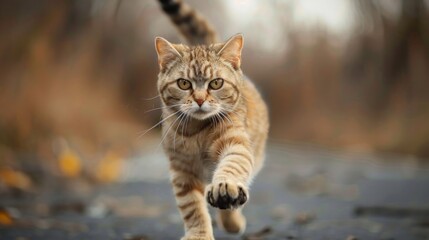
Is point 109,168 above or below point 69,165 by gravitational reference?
above

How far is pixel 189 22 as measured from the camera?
12.2ft

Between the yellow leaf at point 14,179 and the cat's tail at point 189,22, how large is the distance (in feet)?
11.8

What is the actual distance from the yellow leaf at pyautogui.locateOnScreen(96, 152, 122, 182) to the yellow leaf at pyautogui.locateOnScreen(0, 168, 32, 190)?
1009 millimetres

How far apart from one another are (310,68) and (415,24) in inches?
73.0

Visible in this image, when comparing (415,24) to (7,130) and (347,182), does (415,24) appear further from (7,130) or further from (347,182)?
(7,130)

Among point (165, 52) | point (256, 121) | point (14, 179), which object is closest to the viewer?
point (165, 52)

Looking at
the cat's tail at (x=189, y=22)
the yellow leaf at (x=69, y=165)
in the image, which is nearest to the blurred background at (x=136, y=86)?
the yellow leaf at (x=69, y=165)

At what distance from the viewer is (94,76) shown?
912cm

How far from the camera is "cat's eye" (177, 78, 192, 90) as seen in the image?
3.08 m

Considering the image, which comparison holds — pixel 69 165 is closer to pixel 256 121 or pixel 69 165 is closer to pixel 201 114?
pixel 256 121

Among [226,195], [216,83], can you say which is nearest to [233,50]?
[216,83]

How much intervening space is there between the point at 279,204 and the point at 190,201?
279 centimetres

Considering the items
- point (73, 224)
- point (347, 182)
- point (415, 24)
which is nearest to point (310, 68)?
point (415, 24)

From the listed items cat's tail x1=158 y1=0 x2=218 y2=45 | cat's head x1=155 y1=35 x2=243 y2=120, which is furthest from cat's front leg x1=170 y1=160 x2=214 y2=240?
cat's tail x1=158 y1=0 x2=218 y2=45
